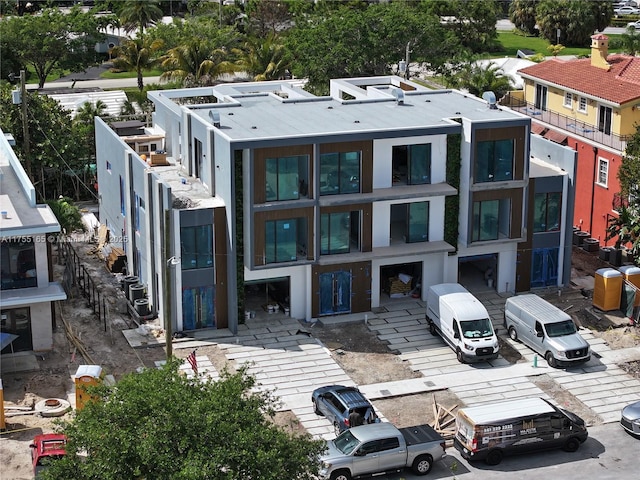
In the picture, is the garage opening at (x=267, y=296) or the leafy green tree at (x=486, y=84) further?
the leafy green tree at (x=486, y=84)

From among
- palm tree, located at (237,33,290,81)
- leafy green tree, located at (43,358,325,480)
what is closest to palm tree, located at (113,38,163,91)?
palm tree, located at (237,33,290,81)

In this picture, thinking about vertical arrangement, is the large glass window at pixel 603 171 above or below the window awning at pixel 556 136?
below

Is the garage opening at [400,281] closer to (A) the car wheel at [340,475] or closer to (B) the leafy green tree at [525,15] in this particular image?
(A) the car wheel at [340,475]

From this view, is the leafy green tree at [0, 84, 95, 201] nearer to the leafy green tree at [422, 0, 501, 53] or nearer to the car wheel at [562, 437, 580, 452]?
the car wheel at [562, 437, 580, 452]

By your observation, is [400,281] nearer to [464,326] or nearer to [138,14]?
[464,326]

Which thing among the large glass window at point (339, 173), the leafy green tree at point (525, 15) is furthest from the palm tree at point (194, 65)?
the leafy green tree at point (525, 15)

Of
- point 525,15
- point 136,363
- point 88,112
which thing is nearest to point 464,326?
point 136,363

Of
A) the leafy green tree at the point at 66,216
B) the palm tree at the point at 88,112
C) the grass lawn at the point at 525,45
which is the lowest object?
the leafy green tree at the point at 66,216
